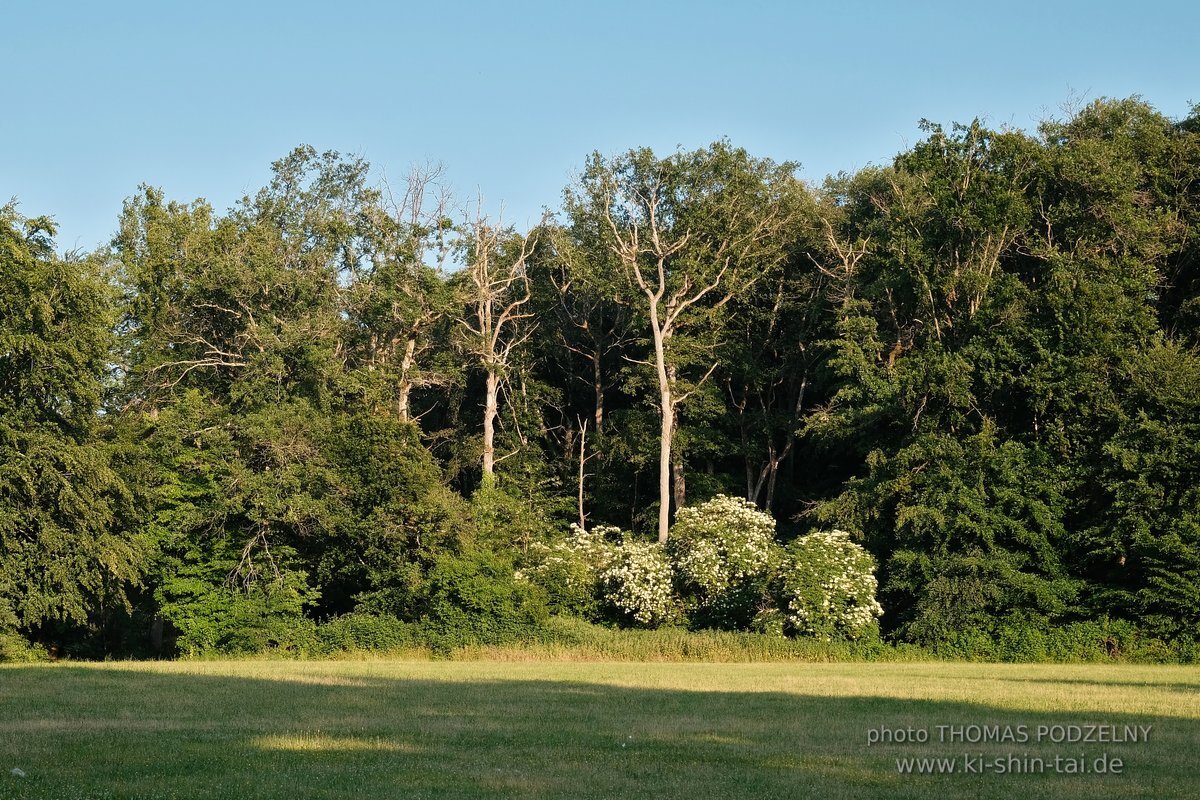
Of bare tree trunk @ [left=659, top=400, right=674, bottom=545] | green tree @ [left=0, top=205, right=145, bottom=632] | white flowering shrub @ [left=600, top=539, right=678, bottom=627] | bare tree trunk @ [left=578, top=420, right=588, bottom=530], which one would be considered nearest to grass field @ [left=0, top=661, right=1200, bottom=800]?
green tree @ [left=0, top=205, right=145, bottom=632]

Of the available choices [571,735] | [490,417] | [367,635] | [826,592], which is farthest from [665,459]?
[571,735]

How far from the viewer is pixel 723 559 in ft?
140

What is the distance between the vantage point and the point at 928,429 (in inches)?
1710

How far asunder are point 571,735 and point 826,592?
24133 millimetres

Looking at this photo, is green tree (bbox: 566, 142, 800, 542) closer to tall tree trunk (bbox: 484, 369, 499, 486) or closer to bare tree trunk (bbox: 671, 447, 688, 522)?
bare tree trunk (bbox: 671, 447, 688, 522)

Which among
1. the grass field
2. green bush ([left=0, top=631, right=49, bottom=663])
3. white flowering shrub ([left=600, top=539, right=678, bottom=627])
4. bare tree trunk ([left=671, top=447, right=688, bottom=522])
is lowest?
green bush ([left=0, top=631, right=49, bottom=663])

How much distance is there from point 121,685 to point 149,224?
31.4 metres

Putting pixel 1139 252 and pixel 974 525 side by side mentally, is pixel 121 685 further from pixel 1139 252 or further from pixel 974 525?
pixel 1139 252

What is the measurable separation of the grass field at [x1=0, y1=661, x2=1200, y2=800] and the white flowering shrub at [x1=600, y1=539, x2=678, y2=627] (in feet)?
45.0

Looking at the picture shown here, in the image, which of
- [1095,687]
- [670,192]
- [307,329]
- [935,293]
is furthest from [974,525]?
[307,329]

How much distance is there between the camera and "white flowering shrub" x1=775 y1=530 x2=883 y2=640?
3944 cm

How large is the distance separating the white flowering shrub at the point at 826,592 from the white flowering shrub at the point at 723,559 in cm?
128

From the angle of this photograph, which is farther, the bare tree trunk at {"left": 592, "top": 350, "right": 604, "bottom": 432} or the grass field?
the bare tree trunk at {"left": 592, "top": 350, "right": 604, "bottom": 432}

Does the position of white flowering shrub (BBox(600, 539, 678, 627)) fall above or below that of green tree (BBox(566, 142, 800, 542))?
below
